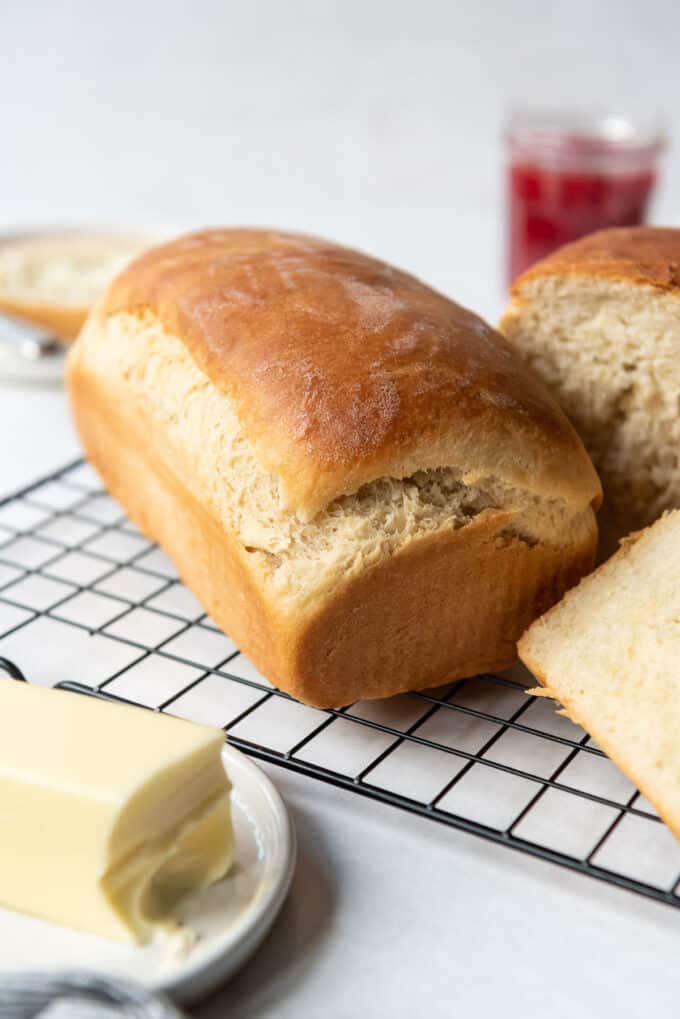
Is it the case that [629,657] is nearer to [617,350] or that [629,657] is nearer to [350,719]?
[350,719]

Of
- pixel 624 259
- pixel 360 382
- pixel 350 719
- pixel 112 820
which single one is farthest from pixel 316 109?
pixel 112 820

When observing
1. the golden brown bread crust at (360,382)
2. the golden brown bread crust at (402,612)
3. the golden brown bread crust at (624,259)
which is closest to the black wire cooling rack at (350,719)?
the golden brown bread crust at (402,612)

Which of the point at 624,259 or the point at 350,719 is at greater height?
the point at 624,259

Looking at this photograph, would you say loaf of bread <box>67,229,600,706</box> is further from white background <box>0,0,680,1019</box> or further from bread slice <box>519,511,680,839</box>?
white background <box>0,0,680,1019</box>

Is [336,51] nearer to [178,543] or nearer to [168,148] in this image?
[168,148]

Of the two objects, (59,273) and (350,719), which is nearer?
(350,719)

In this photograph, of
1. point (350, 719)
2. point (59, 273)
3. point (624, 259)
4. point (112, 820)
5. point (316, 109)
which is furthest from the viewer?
point (316, 109)

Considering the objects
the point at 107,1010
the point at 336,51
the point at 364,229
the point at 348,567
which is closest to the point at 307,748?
the point at 348,567

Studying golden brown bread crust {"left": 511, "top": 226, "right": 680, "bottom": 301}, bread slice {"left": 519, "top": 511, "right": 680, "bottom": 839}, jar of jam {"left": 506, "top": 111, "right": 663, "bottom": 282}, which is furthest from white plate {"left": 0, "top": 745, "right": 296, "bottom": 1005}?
jar of jam {"left": 506, "top": 111, "right": 663, "bottom": 282}
